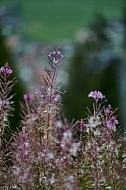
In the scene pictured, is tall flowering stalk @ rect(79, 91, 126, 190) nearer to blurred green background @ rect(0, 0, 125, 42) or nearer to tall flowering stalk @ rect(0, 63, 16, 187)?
tall flowering stalk @ rect(0, 63, 16, 187)

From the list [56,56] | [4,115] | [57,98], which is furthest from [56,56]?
[4,115]

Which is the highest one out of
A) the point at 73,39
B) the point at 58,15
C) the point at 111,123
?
the point at 58,15

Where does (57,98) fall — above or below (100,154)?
above

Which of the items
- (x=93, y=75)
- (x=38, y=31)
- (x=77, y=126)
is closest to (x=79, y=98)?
(x=93, y=75)

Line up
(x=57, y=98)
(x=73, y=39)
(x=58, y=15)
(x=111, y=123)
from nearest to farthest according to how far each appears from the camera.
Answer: (x=111, y=123), (x=57, y=98), (x=58, y=15), (x=73, y=39)

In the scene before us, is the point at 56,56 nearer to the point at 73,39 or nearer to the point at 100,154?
the point at 100,154

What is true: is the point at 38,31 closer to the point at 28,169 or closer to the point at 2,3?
the point at 2,3
